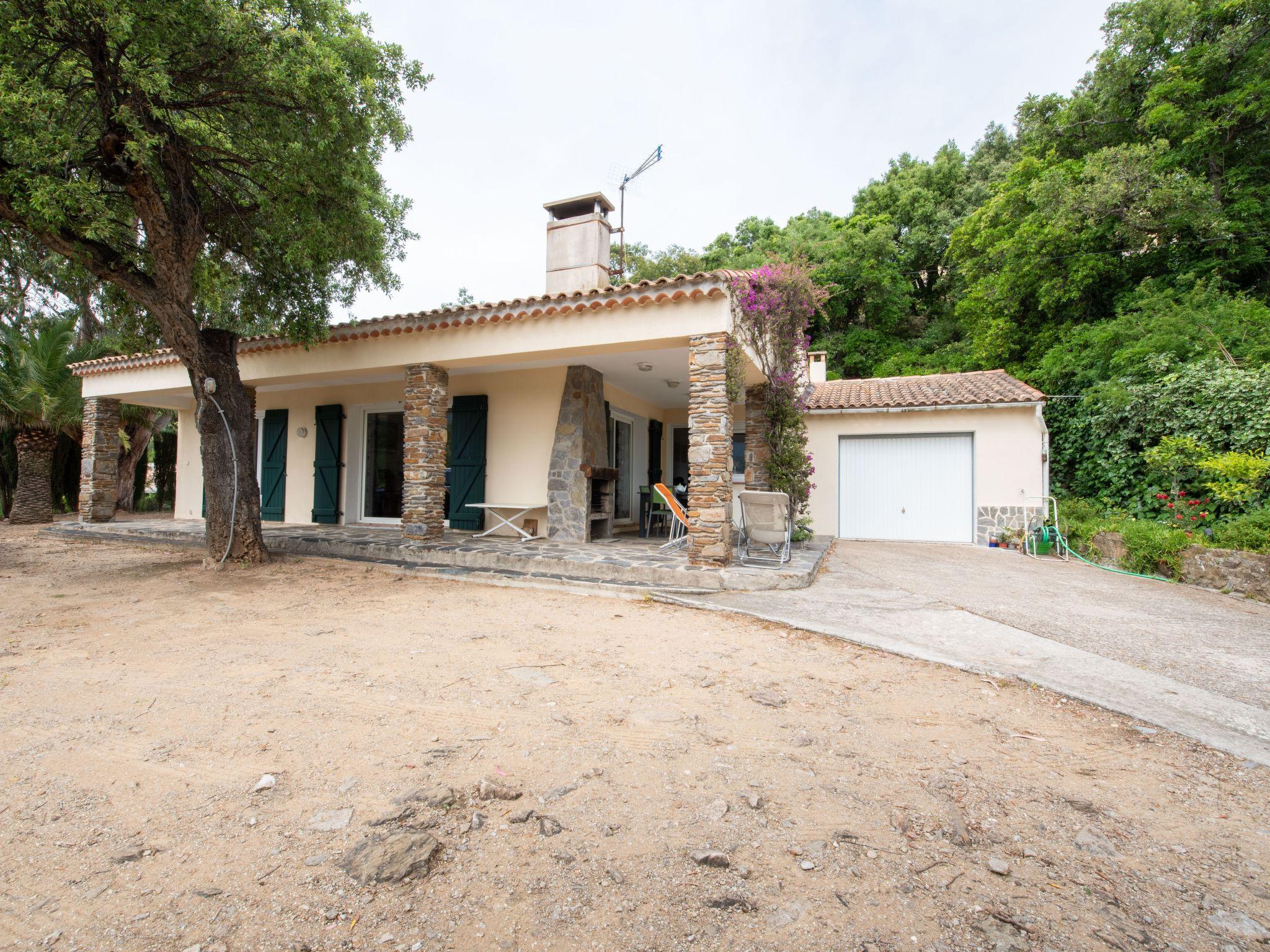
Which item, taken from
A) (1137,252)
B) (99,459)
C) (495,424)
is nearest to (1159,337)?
(1137,252)

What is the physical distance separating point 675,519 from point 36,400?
12.5 metres

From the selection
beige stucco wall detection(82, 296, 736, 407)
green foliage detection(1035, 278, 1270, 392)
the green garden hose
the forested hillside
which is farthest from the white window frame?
green foliage detection(1035, 278, 1270, 392)

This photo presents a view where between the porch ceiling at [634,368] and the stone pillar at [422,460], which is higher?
the porch ceiling at [634,368]

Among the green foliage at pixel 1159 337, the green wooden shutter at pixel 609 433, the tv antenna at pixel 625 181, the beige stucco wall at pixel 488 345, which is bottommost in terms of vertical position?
the green wooden shutter at pixel 609 433

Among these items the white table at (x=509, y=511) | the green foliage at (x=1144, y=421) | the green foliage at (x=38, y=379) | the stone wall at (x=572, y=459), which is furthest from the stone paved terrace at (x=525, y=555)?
the green foliage at (x=1144, y=421)

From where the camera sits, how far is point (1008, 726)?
275 cm

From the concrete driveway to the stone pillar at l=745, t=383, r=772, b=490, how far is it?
1.94m

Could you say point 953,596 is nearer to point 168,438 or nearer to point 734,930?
point 734,930

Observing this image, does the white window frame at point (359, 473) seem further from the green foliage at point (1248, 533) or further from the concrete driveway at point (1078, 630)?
the green foliage at point (1248, 533)

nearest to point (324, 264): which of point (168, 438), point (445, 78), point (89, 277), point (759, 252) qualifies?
point (445, 78)

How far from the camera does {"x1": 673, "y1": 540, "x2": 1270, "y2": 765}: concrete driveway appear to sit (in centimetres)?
298

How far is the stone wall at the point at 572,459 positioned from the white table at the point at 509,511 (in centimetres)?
28

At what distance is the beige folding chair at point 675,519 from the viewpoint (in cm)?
715

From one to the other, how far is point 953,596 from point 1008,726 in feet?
9.87
